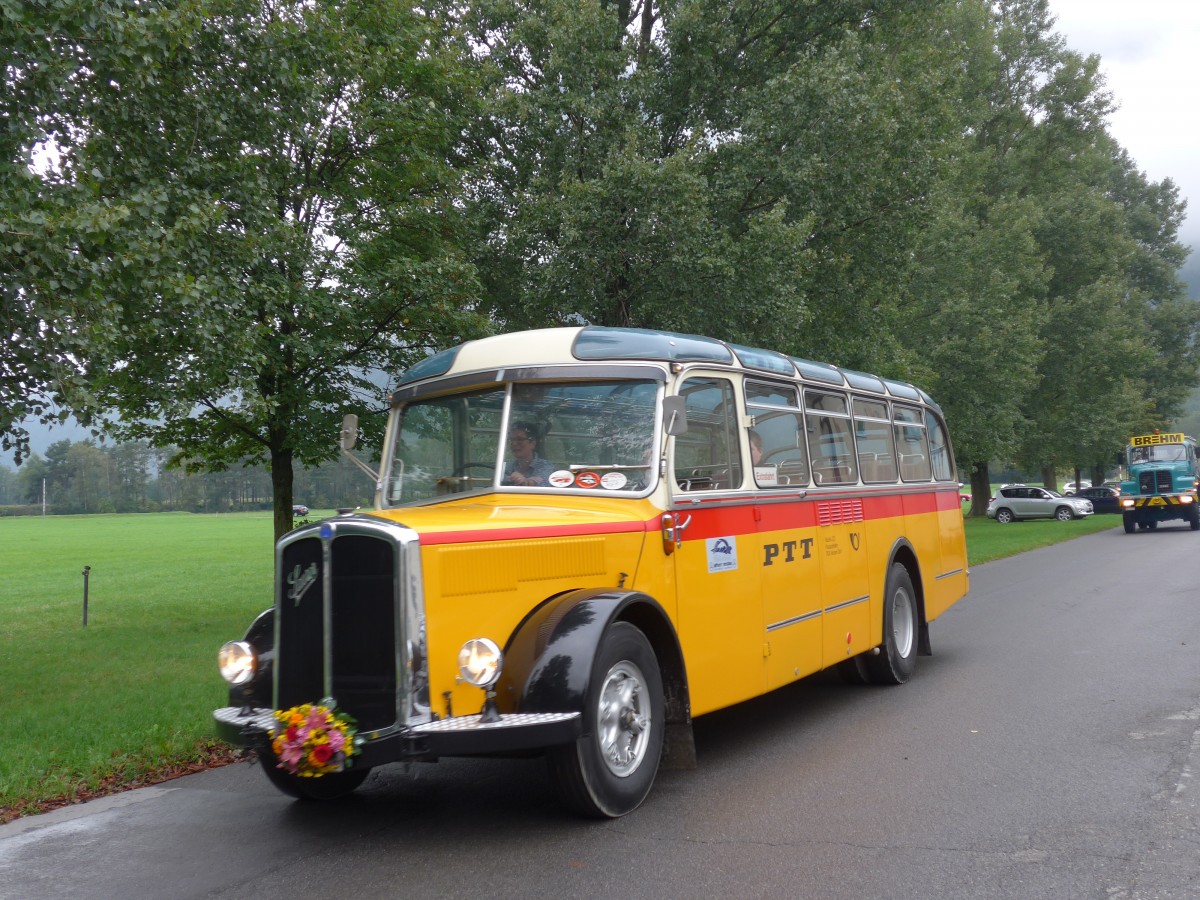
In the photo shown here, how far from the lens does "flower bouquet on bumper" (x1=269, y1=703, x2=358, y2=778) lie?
5070 mm

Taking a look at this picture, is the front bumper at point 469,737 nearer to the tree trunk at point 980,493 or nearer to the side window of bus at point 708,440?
the side window of bus at point 708,440

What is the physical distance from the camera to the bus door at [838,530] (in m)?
8.19

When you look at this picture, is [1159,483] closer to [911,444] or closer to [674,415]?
[911,444]

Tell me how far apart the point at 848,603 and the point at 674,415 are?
10.9 ft

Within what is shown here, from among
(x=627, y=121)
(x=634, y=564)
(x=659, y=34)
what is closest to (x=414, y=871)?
(x=634, y=564)

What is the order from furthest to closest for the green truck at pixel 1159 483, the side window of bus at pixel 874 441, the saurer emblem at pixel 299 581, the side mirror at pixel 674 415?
the green truck at pixel 1159 483
the side window of bus at pixel 874 441
the side mirror at pixel 674 415
the saurer emblem at pixel 299 581

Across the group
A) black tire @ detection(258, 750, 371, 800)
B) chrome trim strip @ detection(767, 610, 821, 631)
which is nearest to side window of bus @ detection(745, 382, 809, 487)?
chrome trim strip @ detection(767, 610, 821, 631)

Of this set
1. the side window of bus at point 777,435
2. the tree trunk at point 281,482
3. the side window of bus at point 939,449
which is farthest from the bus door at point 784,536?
the tree trunk at point 281,482

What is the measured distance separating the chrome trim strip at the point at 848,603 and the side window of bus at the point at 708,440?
5.82ft

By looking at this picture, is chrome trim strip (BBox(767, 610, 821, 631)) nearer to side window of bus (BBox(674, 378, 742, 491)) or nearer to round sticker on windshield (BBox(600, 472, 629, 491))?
side window of bus (BBox(674, 378, 742, 491))

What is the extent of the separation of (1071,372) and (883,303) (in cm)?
2161

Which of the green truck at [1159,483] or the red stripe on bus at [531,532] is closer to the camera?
the red stripe on bus at [531,532]

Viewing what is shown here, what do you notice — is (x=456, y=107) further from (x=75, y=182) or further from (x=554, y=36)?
(x=75, y=182)

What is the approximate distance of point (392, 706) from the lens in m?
5.16
